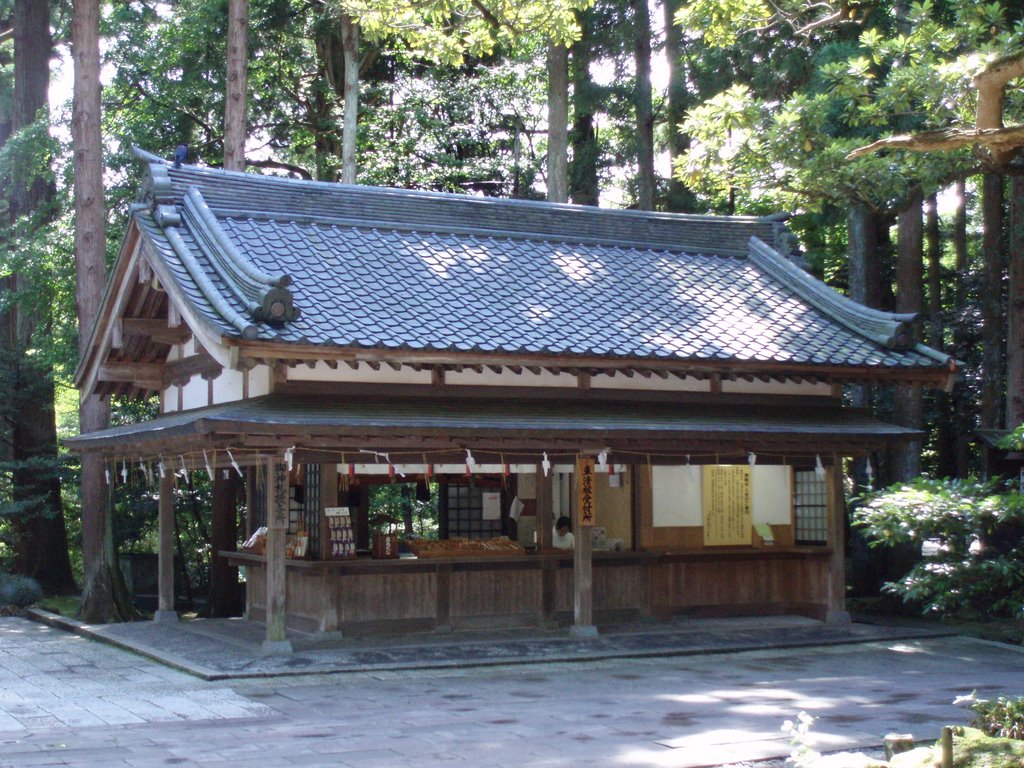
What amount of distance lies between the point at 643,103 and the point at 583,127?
5002 mm

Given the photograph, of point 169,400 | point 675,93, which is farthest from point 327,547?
point 675,93

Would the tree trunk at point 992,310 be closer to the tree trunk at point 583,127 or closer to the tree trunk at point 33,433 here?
the tree trunk at point 583,127

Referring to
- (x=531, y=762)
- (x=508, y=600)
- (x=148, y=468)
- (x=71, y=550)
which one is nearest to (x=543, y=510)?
(x=508, y=600)

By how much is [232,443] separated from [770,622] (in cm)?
881

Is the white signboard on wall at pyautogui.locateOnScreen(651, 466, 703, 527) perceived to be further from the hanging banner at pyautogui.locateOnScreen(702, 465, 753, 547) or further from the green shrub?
the green shrub

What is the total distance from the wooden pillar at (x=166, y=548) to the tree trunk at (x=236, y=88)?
6826 millimetres

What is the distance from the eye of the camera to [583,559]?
49.1 ft

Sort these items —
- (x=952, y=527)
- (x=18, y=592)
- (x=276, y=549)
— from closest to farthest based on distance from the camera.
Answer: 1. (x=952, y=527)
2. (x=276, y=549)
3. (x=18, y=592)

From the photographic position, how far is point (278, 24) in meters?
27.5

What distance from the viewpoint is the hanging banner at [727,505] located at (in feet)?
57.1

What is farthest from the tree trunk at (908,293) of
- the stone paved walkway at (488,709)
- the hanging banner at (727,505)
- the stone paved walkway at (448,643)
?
the stone paved walkway at (488,709)

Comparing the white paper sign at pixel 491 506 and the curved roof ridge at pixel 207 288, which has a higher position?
the curved roof ridge at pixel 207 288

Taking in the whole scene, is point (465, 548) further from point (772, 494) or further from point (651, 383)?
point (772, 494)

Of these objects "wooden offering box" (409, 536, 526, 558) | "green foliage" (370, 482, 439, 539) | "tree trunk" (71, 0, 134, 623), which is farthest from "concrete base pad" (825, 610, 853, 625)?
"tree trunk" (71, 0, 134, 623)
